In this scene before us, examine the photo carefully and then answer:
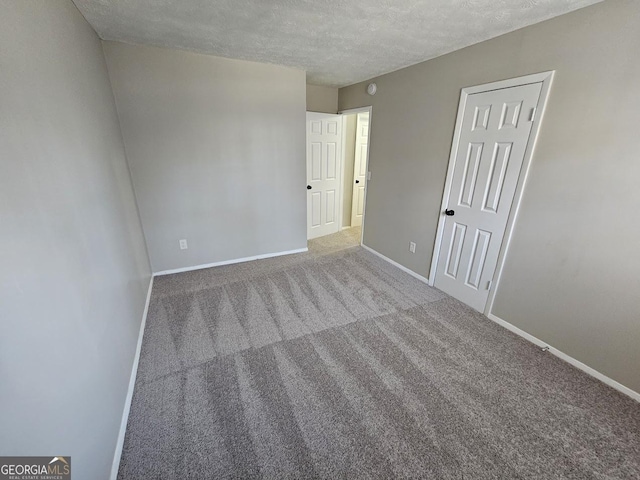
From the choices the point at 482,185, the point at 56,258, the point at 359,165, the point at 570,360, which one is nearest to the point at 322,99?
the point at 359,165

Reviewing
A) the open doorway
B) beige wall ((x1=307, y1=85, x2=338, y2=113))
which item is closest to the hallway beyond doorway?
the open doorway

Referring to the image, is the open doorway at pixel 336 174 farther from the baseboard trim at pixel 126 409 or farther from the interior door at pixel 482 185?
the baseboard trim at pixel 126 409

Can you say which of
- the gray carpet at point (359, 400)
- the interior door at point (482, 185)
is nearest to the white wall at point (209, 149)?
the gray carpet at point (359, 400)

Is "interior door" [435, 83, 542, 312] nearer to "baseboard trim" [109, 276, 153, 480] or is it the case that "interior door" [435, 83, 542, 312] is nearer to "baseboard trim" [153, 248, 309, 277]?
"baseboard trim" [153, 248, 309, 277]

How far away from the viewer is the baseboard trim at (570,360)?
5.48 ft

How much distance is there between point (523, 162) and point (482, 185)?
1.19 feet

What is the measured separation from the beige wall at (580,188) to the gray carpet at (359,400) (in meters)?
0.29

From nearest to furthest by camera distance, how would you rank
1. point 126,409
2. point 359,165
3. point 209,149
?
point 126,409 < point 209,149 < point 359,165

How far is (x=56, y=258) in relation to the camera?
3.26 feet

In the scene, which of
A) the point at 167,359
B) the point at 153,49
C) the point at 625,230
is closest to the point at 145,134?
the point at 153,49

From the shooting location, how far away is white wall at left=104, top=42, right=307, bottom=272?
260 cm

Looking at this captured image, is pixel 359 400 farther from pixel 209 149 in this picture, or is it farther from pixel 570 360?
pixel 209 149

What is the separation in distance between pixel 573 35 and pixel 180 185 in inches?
140

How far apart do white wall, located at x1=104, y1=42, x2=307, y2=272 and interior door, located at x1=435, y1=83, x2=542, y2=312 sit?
77.1 inches
